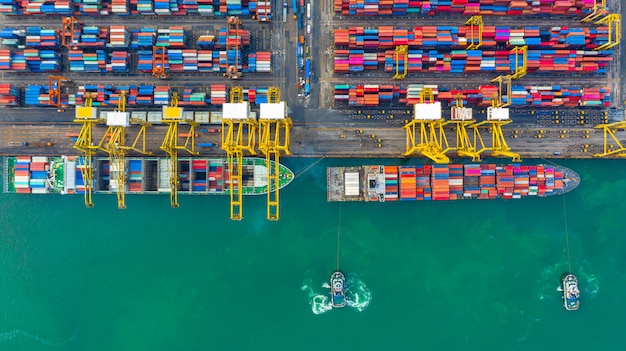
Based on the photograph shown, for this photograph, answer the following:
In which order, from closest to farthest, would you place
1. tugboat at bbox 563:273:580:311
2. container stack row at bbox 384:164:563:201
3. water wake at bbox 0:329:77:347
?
container stack row at bbox 384:164:563:201 → tugboat at bbox 563:273:580:311 → water wake at bbox 0:329:77:347

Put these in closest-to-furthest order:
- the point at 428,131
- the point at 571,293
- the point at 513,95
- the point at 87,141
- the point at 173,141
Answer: the point at 87,141 < the point at 173,141 < the point at 513,95 < the point at 571,293 < the point at 428,131

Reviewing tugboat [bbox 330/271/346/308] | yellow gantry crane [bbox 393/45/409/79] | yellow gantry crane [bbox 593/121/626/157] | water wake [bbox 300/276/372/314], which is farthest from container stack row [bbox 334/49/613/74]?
water wake [bbox 300/276/372/314]

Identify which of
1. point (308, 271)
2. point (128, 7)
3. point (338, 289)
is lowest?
point (338, 289)

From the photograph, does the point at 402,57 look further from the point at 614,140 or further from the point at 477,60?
the point at 614,140

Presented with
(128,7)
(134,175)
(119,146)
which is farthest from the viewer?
(128,7)

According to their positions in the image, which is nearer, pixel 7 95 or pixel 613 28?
pixel 7 95

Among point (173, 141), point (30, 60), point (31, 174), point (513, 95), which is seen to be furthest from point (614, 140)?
point (30, 60)

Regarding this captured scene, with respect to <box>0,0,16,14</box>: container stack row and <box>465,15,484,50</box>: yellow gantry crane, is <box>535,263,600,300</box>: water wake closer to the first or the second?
<box>465,15,484,50</box>: yellow gantry crane
